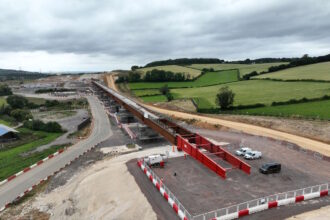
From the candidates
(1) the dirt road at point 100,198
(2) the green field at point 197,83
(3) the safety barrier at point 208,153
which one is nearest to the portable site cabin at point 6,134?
(1) the dirt road at point 100,198

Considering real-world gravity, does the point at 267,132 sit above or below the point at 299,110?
below

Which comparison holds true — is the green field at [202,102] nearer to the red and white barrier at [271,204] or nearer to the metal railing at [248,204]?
the metal railing at [248,204]

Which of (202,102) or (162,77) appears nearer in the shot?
(202,102)

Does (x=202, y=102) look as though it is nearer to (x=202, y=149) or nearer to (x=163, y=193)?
(x=202, y=149)

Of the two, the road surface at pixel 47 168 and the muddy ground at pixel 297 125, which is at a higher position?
the muddy ground at pixel 297 125

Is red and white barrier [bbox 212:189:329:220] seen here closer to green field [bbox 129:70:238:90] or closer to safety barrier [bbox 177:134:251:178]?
safety barrier [bbox 177:134:251:178]

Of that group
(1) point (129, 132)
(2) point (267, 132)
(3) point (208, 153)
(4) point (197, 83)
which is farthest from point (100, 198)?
(4) point (197, 83)
